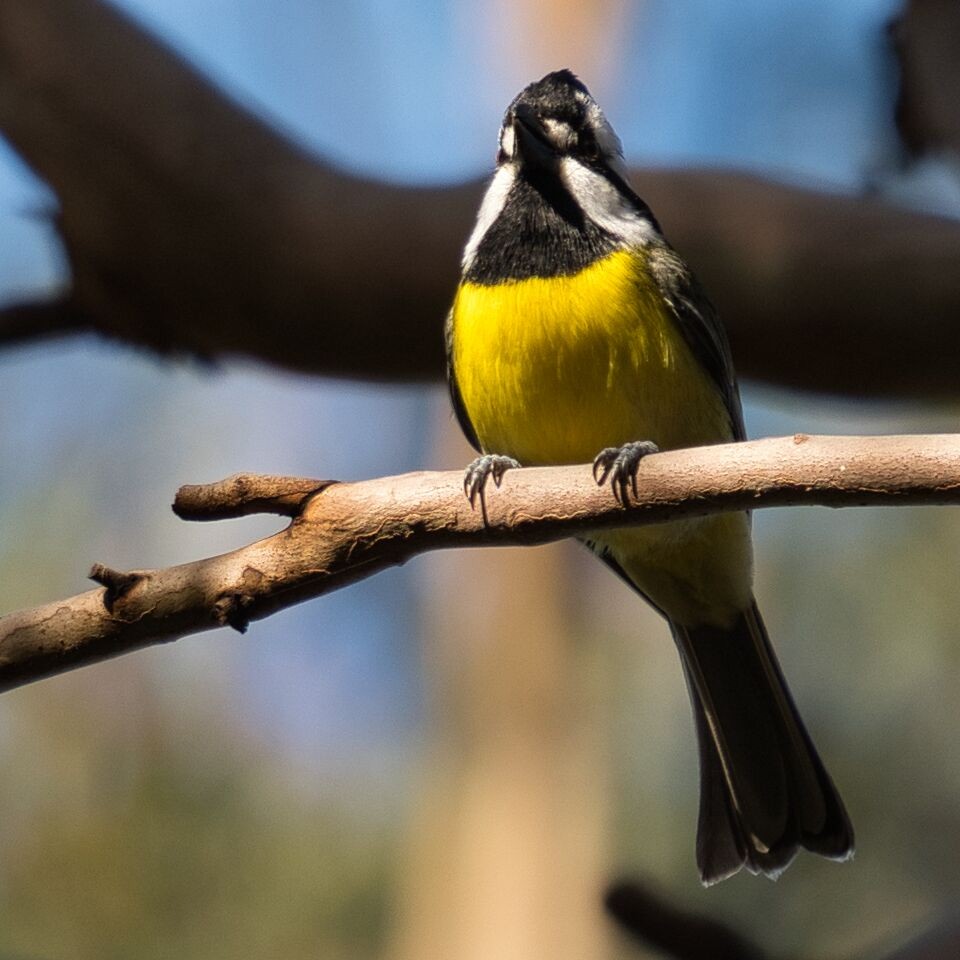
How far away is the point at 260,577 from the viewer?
6.70 feet

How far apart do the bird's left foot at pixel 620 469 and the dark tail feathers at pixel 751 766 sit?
91 cm

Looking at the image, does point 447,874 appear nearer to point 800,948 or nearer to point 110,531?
point 800,948

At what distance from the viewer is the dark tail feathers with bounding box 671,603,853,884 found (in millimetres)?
2744

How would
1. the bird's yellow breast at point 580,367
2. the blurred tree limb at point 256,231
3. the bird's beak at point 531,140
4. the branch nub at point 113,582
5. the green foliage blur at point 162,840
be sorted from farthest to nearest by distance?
the green foliage blur at point 162,840 < the blurred tree limb at point 256,231 < the bird's beak at point 531,140 < the bird's yellow breast at point 580,367 < the branch nub at point 113,582

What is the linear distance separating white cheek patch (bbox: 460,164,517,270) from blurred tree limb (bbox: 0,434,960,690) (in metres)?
0.89

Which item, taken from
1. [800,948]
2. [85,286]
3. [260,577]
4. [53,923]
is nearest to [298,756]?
[53,923]

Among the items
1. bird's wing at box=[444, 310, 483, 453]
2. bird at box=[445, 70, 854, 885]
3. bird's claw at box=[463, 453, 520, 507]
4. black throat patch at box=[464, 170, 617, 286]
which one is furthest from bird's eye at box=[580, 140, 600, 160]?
bird's claw at box=[463, 453, 520, 507]

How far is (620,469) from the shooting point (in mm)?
2057

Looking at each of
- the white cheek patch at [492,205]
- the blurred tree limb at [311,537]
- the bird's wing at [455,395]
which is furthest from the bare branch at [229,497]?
the white cheek patch at [492,205]

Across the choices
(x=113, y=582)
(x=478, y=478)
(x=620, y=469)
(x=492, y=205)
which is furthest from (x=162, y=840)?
(x=620, y=469)

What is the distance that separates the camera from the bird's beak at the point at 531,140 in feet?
9.29

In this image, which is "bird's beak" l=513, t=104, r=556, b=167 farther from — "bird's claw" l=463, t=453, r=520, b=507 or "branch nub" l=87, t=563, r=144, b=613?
"branch nub" l=87, t=563, r=144, b=613

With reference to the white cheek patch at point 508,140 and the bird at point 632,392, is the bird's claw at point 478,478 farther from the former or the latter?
the white cheek patch at point 508,140

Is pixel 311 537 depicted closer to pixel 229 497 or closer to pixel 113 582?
pixel 229 497
